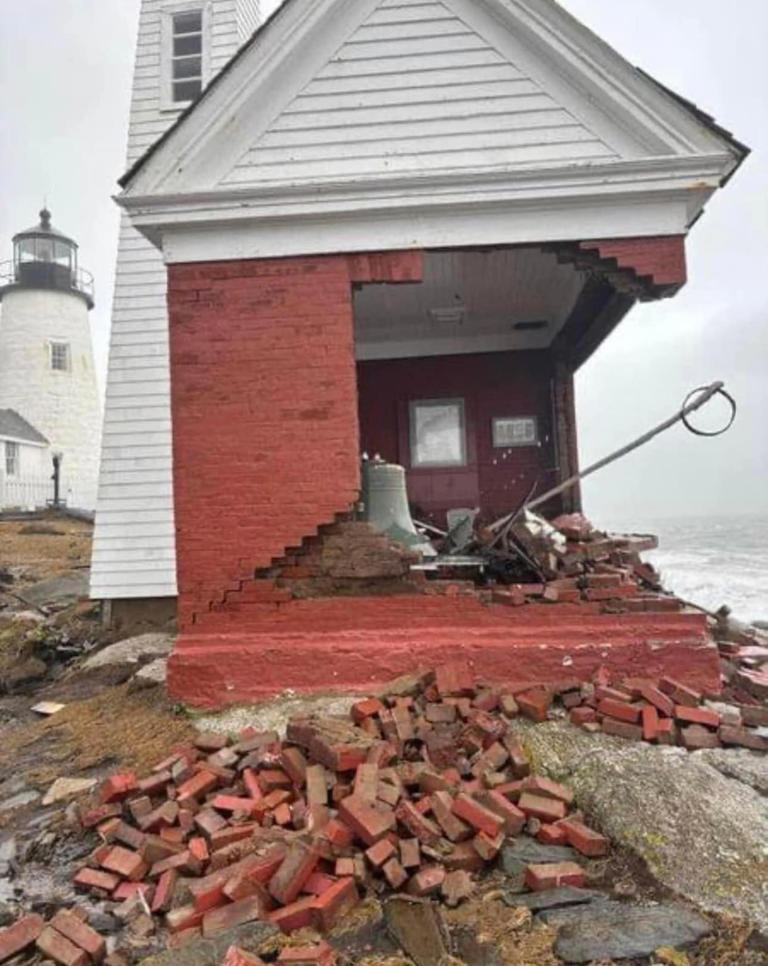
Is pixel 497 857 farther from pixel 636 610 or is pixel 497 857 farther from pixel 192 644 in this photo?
pixel 192 644

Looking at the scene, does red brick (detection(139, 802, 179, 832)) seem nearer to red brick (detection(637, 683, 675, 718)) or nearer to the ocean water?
red brick (detection(637, 683, 675, 718))

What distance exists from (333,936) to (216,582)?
124 inches

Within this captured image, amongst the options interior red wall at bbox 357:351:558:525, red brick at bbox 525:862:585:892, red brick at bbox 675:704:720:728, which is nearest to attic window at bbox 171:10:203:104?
interior red wall at bbox 357:351:558:525

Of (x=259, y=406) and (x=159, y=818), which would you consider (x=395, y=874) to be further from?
(x=259, y=406)

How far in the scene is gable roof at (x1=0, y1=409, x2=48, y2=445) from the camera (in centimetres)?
3194

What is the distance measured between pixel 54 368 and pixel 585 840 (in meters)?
35.6

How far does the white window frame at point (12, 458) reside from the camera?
32.5 meters

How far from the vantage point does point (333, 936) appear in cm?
326

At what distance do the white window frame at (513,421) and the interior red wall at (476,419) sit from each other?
53 mm

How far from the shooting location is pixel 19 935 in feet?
10.6

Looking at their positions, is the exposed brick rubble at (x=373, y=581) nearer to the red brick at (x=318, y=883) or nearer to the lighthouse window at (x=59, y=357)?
the red brick at (x=318, y=883)

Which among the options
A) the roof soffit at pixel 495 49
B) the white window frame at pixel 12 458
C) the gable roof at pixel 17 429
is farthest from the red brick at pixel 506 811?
the white window frame at pixel 12 458

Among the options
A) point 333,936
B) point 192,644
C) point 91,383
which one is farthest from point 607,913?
point 91,383

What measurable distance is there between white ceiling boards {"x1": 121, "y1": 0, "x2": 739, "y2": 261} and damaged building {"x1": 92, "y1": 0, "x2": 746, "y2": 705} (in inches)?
0.6
